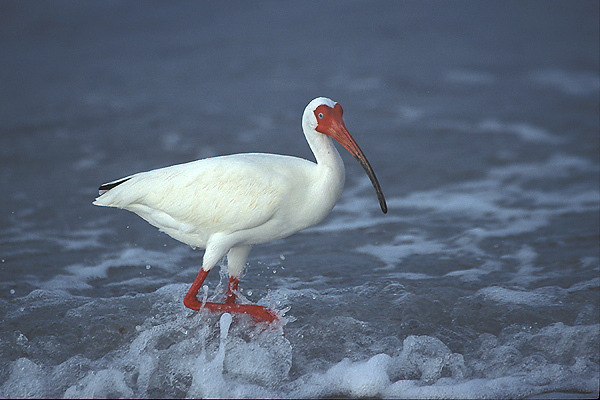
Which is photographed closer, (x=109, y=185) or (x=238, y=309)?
(x=238, y=309)

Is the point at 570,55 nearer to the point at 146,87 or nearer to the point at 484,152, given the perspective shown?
the point at 484,152

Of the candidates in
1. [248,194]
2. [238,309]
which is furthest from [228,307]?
[248,194]

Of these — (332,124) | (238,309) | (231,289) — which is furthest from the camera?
(231,289)

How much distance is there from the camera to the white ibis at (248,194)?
4820 mm

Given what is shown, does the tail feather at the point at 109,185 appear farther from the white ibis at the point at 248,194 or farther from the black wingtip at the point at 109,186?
the white ibis at the point at 248,194

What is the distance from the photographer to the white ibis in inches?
190

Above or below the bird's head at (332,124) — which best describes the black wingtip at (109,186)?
below

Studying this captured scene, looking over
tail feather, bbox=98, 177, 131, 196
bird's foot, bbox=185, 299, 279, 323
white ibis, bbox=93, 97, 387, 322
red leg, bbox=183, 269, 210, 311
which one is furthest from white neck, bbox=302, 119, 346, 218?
tail feather, bbox=98, 177, 131, 196

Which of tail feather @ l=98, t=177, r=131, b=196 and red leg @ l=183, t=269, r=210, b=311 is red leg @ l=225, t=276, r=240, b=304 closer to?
red leg @ l=183, t=269, r=210, b=311

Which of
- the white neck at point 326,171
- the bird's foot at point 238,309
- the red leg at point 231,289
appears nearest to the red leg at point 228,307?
the bird's foot at point 238,309

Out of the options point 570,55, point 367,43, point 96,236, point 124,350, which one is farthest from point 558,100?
point 124,350

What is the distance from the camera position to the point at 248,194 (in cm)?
482

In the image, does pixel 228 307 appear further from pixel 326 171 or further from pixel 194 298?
pixel 326 171

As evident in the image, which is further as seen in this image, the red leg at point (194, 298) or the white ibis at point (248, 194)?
the red leg at point (194, 298)
